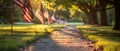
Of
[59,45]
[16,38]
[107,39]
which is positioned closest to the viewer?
[59,45]

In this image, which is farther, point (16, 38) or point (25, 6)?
point (16, 38)

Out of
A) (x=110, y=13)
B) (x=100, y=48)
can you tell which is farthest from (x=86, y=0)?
(x=100, y=48)

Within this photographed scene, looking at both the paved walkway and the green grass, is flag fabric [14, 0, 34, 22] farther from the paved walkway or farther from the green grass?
the green grass

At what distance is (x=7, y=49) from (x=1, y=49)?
0.22 meters

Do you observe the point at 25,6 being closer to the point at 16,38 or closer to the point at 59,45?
the point at 16,38

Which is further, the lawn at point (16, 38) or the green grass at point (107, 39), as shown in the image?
the lawn at point (16, 38)

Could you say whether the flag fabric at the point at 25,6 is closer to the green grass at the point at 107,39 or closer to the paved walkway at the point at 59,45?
the paved walkway at the point at 59,45

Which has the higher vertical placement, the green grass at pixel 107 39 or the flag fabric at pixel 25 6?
the flag fabric at pixel 25 6

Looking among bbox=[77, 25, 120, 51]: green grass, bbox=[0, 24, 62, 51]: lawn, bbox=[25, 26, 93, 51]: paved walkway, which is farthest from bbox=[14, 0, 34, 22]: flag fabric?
bbox=[77, 25, 120, 51]: green grass

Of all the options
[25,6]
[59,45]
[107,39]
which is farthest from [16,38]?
[107,39]

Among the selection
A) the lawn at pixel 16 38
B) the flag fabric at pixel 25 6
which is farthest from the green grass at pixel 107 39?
the flag fabric at pixel 25 6

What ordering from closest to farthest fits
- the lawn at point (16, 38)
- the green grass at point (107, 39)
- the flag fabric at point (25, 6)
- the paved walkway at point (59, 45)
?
the green grass at point (107, 39), the lawn at point (16, 38), the paved walkway at point (59, 45), the flag fabric at point (25, 6)

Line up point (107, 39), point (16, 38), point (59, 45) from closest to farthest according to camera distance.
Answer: point (59, 45) < point (107, 39) < point (16, 38)

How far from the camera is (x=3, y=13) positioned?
6062cm
